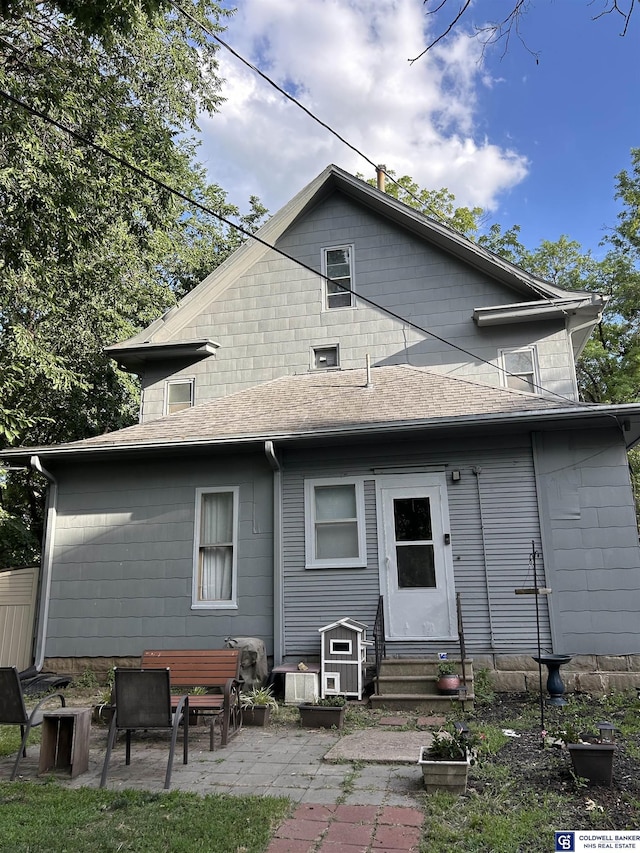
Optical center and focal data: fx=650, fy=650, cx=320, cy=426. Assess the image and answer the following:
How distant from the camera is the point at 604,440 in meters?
8.73

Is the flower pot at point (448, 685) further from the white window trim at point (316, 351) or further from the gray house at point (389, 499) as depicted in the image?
the white window trim at point (316, 351)

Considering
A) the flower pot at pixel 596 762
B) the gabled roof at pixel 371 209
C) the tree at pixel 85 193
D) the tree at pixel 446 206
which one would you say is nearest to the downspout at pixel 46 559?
the tree at pixel 85 193

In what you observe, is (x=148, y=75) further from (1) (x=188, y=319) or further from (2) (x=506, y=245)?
(2) (x=506, y=245)

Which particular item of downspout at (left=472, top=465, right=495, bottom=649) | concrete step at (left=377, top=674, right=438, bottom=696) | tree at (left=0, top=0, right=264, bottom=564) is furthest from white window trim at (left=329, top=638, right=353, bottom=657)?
tree at (left=0, top=0, right=264, bottom=564)

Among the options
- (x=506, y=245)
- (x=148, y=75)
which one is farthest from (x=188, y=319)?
(x=506, y=245)

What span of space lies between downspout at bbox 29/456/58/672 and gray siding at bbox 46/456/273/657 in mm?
96

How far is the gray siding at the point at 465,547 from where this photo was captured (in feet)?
27.9

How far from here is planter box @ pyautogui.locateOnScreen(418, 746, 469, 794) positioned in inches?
177

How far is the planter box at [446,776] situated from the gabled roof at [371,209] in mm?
8677

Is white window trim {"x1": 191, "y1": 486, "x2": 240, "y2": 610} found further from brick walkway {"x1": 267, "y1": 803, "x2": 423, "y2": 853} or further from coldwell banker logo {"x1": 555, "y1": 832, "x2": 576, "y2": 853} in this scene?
coldwell banker logo {"x1": 555, "y1": 832, "x2": 576, "y2": 853}

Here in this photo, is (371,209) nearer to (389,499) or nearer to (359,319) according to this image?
(359,319)

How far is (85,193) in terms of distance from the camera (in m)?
10.0

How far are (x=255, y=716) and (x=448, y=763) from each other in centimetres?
312

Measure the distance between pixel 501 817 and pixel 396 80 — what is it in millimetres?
4923
